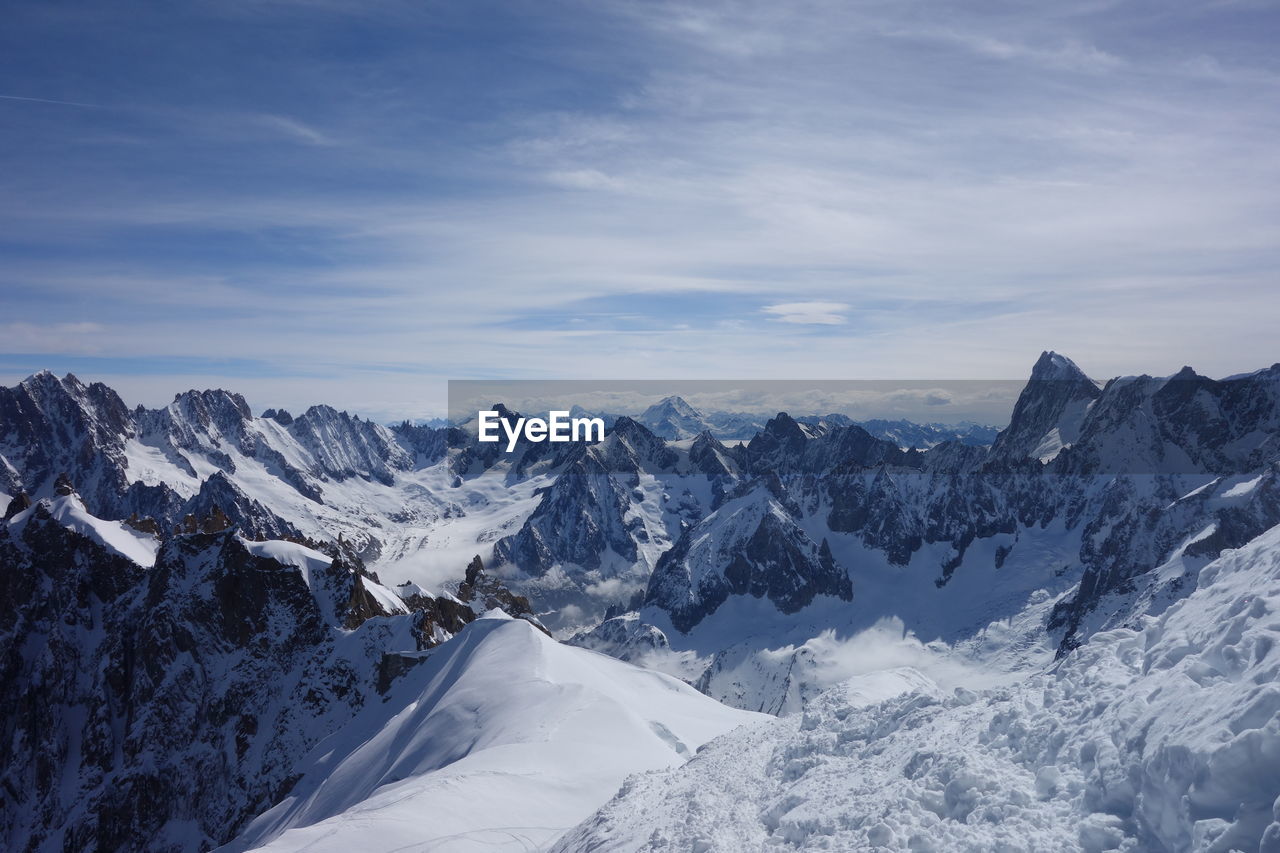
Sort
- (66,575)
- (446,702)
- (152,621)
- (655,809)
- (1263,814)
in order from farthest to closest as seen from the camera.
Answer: (66,575) → (152,621) → (446,702) → (655,809) → (1263,814)

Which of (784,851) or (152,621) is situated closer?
(784,851)

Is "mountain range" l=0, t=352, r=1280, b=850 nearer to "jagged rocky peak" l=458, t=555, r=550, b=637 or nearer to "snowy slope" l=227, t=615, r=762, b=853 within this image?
"snowy slope" l=227, t=615, r=762, b=853

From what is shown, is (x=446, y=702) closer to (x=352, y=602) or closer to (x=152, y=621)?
(x=352, y=602)

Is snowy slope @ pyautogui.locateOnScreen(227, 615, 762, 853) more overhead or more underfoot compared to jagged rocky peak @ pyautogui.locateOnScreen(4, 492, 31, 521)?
more underfoot

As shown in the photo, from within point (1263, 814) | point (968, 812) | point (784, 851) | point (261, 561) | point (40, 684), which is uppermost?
point (1263, 814)

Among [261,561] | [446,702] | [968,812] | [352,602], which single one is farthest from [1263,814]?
[261,561]

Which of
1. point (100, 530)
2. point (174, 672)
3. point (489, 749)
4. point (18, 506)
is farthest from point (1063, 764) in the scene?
point (18, 506)

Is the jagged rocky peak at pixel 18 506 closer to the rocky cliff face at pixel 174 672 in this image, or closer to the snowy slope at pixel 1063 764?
the rocky cliff face at pixel 174 672

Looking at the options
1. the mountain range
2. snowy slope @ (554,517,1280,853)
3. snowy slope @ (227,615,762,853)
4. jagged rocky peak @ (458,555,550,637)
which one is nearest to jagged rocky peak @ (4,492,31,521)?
the mountain range
